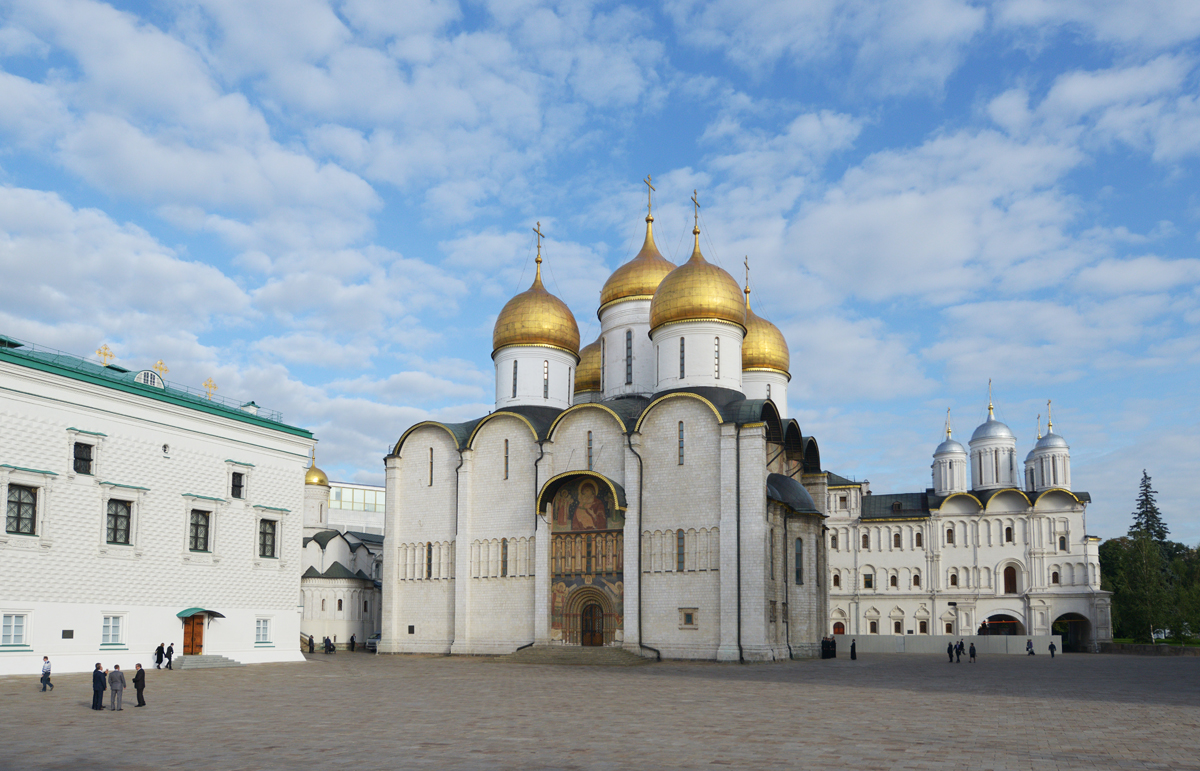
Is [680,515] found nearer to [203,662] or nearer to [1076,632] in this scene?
[203,662]

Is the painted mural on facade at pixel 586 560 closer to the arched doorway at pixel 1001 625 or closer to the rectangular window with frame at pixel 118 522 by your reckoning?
the rectangular window with frame at pixel 118 522

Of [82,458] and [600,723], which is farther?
[82,458]

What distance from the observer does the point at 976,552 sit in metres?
55.0

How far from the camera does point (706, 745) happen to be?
38.5 feet

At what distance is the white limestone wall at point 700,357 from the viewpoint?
34906 millimetres

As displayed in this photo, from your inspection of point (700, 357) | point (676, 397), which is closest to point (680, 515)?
point (676, 397)

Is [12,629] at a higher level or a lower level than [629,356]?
lower

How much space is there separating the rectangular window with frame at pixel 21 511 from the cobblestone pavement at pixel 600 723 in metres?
3.44

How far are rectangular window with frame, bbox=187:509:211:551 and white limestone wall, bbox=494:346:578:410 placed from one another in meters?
14.2

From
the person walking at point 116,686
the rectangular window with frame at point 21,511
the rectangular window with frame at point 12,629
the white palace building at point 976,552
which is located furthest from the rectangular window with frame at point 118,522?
the white palace building at point 976,552

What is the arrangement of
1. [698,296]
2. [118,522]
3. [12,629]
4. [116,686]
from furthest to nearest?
1. [698,296]
2. [118,522]
3. [12,629]
4. [116,686]

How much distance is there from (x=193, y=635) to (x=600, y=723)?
55.7ft

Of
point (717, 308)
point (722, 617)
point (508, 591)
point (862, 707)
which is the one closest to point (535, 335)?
point (717, 308)

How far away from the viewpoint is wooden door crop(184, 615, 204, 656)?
2625 cm
